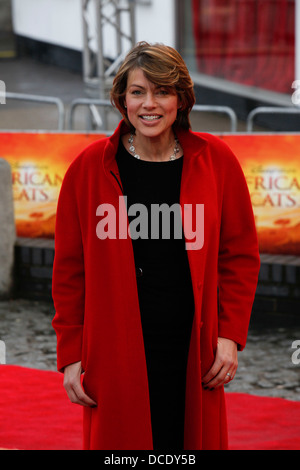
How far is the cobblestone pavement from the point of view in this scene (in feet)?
18.2

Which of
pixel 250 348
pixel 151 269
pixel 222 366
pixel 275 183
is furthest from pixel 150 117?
pixel 275 183

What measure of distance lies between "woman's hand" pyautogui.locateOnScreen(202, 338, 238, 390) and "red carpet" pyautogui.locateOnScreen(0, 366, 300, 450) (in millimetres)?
1682

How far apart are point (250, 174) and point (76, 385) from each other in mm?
4307

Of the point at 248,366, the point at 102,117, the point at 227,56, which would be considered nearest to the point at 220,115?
the point at 102,117

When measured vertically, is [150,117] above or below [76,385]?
above

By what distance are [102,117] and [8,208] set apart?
14.4 feet

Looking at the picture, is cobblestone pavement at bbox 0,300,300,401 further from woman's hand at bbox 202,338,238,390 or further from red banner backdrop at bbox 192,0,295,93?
red banner backdrop at bbox 192,0,295,93

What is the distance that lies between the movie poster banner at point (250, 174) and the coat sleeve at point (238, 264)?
13.0 feet

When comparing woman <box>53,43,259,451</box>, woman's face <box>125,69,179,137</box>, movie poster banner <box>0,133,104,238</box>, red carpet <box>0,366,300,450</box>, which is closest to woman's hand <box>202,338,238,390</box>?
woman <box>53,43,259,451</box>

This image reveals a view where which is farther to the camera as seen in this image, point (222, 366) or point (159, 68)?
point (222, 366)

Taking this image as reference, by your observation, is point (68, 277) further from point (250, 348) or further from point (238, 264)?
point (250, 348)

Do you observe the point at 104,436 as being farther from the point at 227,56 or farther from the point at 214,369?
the point at 227,56

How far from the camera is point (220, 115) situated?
40.2 feet

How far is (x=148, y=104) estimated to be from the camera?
2.68 meters
